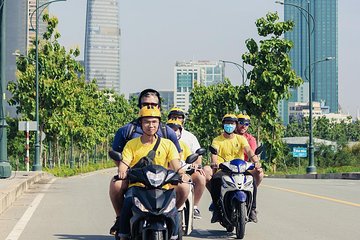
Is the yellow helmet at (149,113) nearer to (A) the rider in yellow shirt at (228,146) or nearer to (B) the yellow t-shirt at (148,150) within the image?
(B) the yellow t-shirt at (148,150)

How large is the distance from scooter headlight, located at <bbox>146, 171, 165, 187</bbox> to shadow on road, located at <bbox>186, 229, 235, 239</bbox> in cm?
341

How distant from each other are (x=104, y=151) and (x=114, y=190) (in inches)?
3155

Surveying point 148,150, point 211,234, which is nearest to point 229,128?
point 211,234

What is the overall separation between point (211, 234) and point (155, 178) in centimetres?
381

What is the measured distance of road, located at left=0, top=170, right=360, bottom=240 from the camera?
11078 mm

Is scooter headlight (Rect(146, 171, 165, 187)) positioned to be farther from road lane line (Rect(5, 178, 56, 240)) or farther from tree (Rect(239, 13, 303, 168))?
tree (Rect(239, 13, 303, 168))

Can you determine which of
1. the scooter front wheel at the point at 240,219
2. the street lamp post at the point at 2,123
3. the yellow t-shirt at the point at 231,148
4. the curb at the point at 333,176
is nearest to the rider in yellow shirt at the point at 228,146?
the yellow t-shirt at the point at 231,148

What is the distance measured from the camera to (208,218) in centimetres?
1352

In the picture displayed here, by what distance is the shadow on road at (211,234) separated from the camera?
10.9 metres

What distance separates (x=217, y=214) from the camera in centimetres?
1102

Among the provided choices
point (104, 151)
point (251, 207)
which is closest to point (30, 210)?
point (251, 207)

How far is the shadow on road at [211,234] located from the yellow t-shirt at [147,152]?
2.77 m

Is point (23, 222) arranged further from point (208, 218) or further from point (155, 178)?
point (155, 178)

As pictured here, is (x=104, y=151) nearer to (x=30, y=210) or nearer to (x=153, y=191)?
(x=30, y=210)
